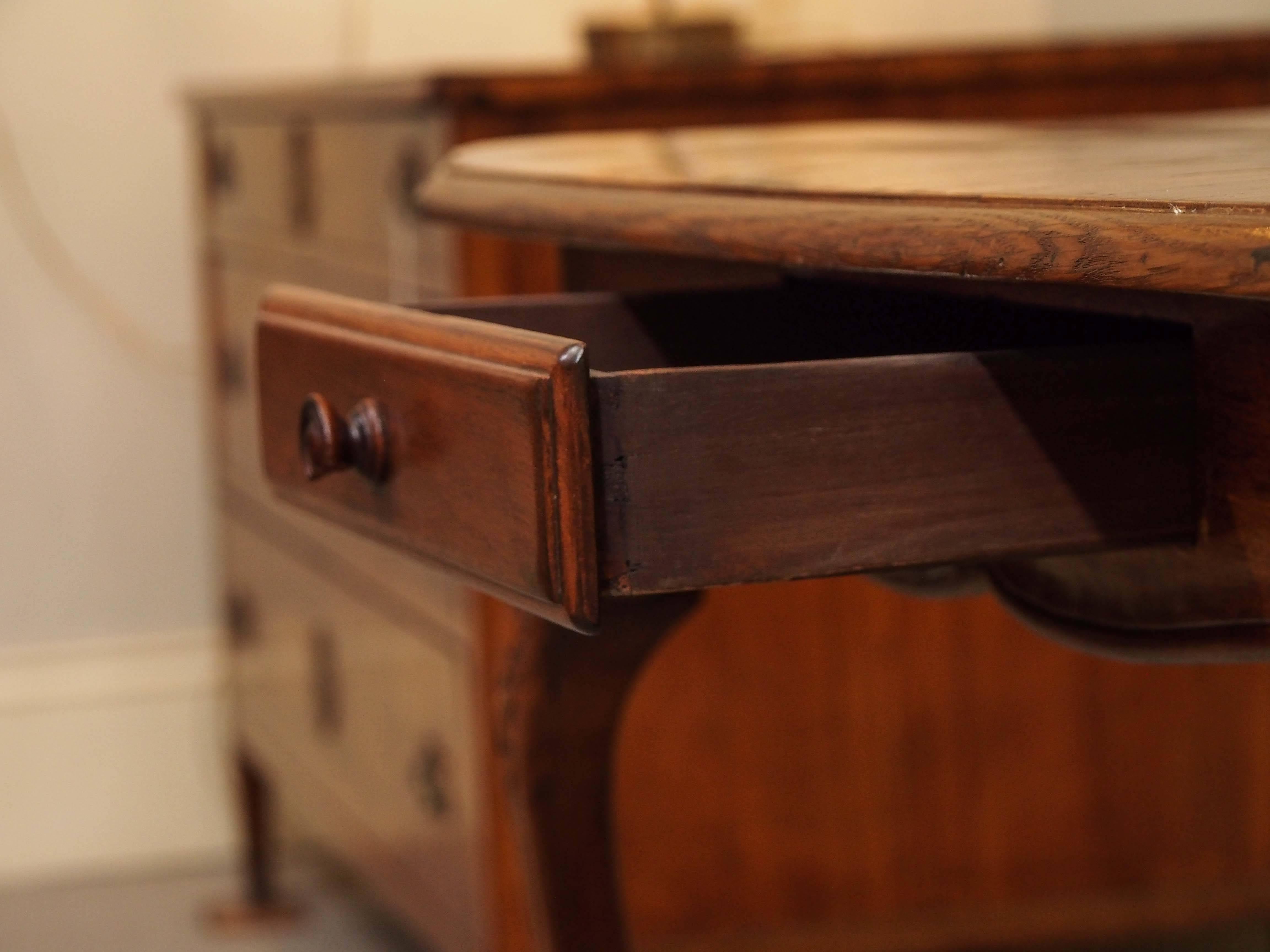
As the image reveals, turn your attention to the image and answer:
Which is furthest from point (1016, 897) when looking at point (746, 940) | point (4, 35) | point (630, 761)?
point (4, 35)

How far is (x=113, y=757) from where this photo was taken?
237 cm

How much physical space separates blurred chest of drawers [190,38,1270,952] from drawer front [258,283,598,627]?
72 cm

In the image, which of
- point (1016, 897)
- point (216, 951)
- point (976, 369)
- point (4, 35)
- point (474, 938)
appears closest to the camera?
point (976, 369)

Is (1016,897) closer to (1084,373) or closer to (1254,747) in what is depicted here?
(1254,747)

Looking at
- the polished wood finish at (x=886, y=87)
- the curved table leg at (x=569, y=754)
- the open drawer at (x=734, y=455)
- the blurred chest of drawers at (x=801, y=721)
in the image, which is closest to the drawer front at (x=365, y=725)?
the blurred chest of drawers at (x=801, y=721)

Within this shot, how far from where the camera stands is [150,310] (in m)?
2.31

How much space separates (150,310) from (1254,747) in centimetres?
141

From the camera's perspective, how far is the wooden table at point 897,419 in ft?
1.59

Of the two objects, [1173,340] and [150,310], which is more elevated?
[1173,340]

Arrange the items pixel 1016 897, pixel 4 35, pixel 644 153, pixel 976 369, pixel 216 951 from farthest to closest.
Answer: pixel 4 35 → pixel 216 951 → pixel 1016 897 → pixel 644 153 → pixel 976 369

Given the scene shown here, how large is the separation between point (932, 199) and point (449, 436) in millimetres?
154

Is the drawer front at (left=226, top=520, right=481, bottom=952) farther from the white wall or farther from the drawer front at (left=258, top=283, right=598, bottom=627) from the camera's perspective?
the drawer front at (left=258, top=283, right=598, bottom=627)

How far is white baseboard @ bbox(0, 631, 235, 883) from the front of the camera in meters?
2.33

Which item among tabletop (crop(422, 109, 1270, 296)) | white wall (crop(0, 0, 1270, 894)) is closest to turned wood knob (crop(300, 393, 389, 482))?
tabletop (crop(422, 109, 1270, 296))
